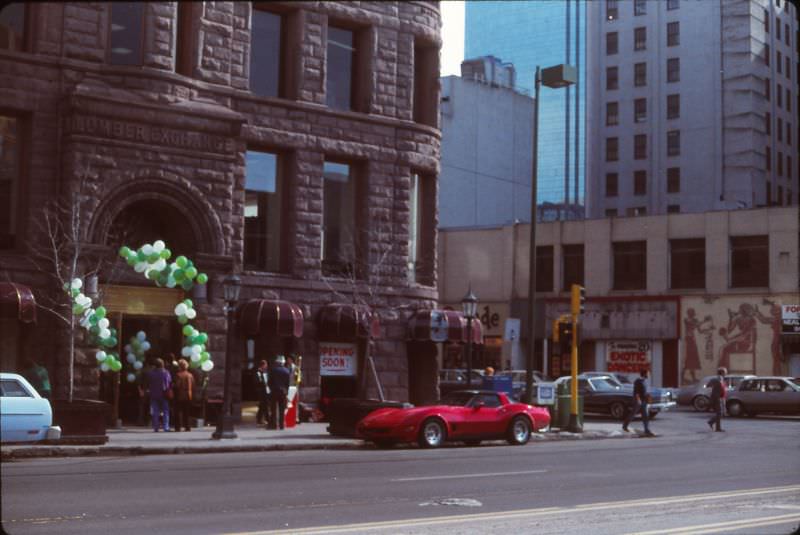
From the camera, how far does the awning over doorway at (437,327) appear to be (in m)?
35.2

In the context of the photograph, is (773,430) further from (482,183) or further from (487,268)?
(482,183)

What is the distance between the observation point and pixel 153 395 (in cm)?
2689

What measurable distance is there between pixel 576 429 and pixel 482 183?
38.9 m

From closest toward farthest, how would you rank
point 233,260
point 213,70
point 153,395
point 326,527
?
point 213,70 < point 326,527 < point 153,395 < point 233,260

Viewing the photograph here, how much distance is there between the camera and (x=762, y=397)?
144 feet

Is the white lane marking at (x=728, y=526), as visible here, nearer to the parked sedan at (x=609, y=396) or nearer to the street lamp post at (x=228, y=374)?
the street lamp post at (x=228, y=374)

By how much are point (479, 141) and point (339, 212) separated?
3687 cm

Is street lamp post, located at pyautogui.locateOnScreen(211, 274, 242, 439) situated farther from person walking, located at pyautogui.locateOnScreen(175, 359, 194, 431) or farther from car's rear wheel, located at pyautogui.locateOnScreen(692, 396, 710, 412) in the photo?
car's rear wheel, located at pyautogui.locateOnScreen(692, 396, 710, 412)

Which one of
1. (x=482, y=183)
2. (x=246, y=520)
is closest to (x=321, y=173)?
(x=246, y=520)

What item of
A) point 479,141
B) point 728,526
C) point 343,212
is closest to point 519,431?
point 343,212

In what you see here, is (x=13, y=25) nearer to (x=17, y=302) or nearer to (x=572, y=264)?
(x=17, y=302)

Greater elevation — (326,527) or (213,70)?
(213,70)

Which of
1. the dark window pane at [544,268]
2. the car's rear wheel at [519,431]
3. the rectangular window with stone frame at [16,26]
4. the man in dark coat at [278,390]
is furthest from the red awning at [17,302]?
the dark window pane at [544,268]

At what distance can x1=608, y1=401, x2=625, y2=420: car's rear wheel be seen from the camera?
4325 centimetres
